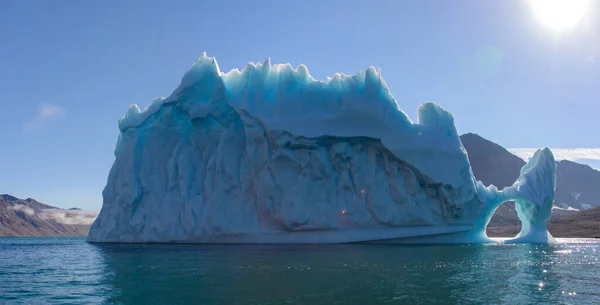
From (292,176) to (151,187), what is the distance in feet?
27.7

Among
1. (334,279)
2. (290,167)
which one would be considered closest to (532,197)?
(290,167)

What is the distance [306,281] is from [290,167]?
14.3 m

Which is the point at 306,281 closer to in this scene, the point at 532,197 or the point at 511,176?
the point at 532,197

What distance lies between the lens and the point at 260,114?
2741cm

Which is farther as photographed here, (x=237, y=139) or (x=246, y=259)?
(x=237, y=139)

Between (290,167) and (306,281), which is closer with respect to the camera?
(306,281)

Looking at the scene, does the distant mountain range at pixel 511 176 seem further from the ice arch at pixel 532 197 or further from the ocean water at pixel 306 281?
the ocean water at pixel 306 281

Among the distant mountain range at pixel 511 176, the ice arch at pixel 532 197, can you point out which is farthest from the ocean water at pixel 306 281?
the distant mountain range at pixel 511 176

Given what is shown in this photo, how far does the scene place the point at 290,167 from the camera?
27.2 meters

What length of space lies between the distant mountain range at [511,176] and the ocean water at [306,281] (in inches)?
3000

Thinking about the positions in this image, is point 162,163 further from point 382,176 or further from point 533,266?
point 533,266

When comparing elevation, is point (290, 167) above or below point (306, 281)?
above

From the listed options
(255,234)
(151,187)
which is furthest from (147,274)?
(151,187)

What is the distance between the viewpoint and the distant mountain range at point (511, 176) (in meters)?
97.2
